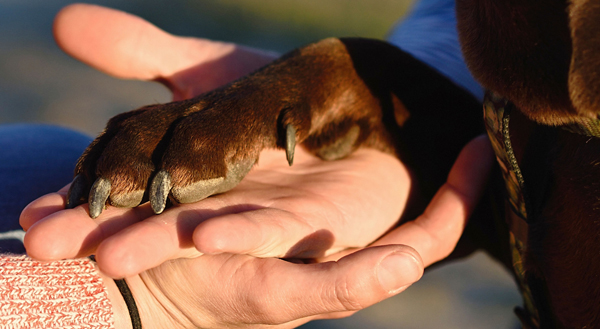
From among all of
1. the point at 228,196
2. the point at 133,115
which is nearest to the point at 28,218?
the point at 133,115

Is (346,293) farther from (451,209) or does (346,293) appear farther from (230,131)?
(451,209)

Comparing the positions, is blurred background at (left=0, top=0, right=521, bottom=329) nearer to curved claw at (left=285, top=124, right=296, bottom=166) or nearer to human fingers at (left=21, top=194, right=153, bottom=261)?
curved claw at (left=285, top=124, right=296, bottom=166)

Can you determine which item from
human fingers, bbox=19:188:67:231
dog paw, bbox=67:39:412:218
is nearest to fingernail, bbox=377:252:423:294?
dog paw, bbox=67:39:412:218

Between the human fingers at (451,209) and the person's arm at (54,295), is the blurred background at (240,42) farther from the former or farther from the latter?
the person's arm at (54,295)

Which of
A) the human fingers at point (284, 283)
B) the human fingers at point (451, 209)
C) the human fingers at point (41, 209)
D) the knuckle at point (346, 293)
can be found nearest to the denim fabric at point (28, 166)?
the human fingers at point (41, 209)

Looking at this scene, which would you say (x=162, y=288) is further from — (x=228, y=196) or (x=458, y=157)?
(x=458, y=157)
